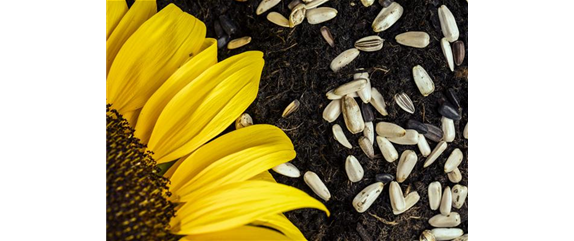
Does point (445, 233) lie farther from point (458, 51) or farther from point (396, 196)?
point (458, 51)

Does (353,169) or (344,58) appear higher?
(344,58)

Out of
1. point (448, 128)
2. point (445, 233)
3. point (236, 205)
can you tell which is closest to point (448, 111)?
point (448, 128)

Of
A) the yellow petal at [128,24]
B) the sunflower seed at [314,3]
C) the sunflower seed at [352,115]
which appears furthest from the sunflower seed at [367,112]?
the yellow petal at [128,24]

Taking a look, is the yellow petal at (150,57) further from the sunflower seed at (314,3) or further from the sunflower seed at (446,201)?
the sunflower seed at (446,201)

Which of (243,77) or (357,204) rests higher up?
(243,77)

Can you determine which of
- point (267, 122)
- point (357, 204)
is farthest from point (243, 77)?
point (357, 204)
